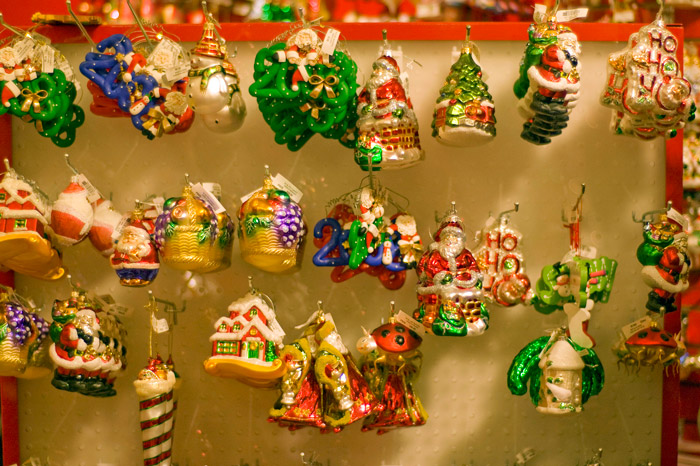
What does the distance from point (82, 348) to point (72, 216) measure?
412mm

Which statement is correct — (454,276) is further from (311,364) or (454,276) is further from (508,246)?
(311,364)

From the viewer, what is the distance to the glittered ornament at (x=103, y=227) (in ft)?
8.50

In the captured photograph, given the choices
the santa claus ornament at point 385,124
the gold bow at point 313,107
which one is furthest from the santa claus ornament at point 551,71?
the gold bow at point 313,107

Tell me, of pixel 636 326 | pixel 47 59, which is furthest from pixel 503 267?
pixel 47 59

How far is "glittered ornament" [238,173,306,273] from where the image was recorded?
94.2 inches

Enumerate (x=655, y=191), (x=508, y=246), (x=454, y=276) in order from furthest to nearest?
(x=655, y=191), (x=508, y=246), (x=454, y=276)

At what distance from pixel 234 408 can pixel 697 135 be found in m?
1.89

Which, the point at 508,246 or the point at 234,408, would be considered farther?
the point at 234,408

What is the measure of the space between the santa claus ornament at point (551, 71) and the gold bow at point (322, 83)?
1.90 feet

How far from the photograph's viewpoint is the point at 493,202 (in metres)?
2.78

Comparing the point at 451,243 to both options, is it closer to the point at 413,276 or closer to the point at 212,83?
the point at 413,276

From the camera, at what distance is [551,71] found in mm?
2344

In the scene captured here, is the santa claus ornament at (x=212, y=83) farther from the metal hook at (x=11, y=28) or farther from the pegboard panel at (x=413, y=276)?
the metal hook at (x=11, y=28)

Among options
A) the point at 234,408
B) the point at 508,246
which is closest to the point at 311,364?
the point at 234,408
